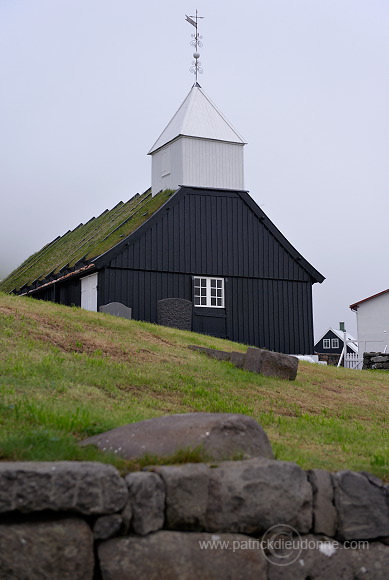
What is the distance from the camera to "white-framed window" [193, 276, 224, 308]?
27625 millimetres

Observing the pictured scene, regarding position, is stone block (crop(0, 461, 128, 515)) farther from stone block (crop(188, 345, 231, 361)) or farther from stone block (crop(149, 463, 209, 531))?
stone block (crop(188, 345, 231, 361))

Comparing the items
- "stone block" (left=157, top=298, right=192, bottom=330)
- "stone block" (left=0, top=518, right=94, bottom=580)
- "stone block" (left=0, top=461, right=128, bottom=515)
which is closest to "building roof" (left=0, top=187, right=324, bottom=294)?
"stone block" (left=157, top=298, right=192, bottom=330)

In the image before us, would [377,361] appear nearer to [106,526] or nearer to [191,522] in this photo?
[191,522]

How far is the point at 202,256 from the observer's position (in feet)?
91.4

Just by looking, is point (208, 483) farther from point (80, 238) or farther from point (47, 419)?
point (80, 238)

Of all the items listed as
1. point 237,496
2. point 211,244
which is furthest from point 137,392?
point 211,244

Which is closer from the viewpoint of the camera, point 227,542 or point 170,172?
point 227,542

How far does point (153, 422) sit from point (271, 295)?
72.7 ft

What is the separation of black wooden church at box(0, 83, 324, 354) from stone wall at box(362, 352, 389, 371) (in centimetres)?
514

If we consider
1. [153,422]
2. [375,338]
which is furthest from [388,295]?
[153,422]

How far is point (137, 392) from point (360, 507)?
5384mm

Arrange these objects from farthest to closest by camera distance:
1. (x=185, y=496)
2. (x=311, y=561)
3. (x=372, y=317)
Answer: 1. (x=372, y=317)
2. (x=311, y=561)
3. (x=185, y=496)

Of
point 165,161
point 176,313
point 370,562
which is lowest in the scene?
point 370,562

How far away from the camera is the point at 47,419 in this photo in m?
7.51
